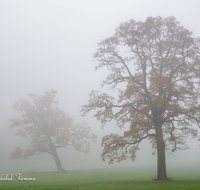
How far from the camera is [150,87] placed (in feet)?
60.5

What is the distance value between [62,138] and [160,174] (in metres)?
25.2

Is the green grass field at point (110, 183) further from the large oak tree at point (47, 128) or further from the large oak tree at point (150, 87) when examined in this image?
the large oak tree at point (47, 128)

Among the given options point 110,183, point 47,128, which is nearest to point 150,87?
point 110,183

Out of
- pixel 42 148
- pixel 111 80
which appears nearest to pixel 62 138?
pixel 42 148

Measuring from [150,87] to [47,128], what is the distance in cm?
2653

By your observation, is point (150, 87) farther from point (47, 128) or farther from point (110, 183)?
point (47, 128)

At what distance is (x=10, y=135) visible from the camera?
92562 millimetres

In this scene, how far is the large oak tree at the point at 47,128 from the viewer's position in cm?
3875

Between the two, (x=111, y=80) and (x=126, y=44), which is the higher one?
(x=126, y=44)

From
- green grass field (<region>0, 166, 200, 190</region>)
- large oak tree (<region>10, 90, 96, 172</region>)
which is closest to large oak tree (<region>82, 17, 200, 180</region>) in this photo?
green grass field (<region>0, 166, 200, 190</region>)

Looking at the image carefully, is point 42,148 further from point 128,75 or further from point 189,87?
point 189,87

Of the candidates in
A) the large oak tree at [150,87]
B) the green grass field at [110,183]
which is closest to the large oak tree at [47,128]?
the green grass field at [110,183]

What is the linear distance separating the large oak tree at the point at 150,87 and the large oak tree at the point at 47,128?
71.2 ft

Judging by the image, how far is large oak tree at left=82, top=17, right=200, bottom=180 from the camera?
56.3ft
